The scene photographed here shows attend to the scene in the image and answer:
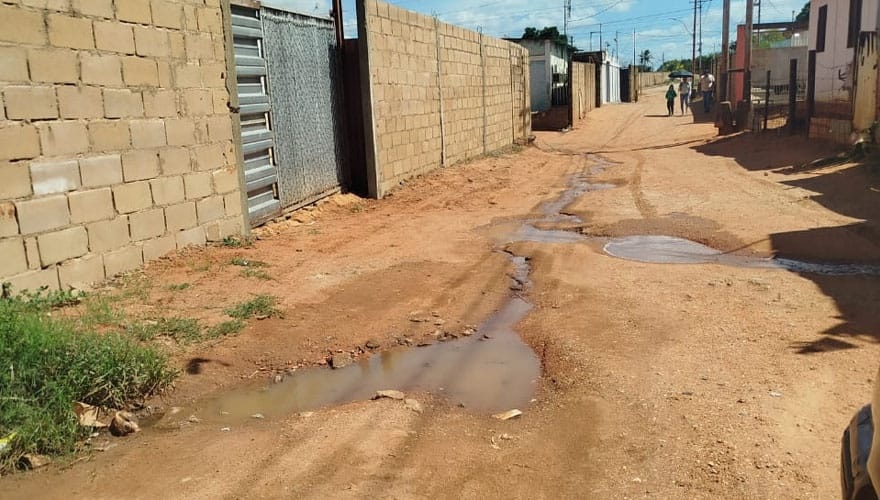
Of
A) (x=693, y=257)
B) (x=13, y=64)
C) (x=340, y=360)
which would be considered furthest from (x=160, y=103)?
(x=693, y=257)

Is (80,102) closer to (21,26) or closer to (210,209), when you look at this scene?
(21,26)

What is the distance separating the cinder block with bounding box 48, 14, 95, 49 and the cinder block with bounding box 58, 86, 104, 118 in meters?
0.36

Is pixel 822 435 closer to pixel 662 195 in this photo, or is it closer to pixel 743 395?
pixel 743 395

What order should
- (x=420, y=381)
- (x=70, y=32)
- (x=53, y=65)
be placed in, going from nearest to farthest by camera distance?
(x=420, y=381), (x=53, y=65), (x=70, y=32)

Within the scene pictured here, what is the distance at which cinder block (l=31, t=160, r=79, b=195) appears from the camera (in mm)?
5625

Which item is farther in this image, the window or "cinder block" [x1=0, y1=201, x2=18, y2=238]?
the window

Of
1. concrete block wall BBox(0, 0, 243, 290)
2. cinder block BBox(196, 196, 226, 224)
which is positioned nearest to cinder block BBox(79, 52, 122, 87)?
concrete block wall BBox(0, 0, 243, 290)

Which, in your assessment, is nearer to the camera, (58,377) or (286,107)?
(58,377)

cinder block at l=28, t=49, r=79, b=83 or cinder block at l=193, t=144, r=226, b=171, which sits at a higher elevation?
cinder block at l=28, t=49, r=79, b=83

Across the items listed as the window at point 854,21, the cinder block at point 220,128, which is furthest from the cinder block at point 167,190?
the window at point 854,21

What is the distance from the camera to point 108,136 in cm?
635

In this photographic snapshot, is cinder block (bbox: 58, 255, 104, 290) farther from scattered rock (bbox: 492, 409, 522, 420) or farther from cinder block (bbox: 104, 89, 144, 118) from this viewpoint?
scattered rock (bbox: 492, 409, 522, 420)

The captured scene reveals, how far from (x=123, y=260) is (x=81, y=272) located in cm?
53

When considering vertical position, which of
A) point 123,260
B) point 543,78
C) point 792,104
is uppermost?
point 543,78
